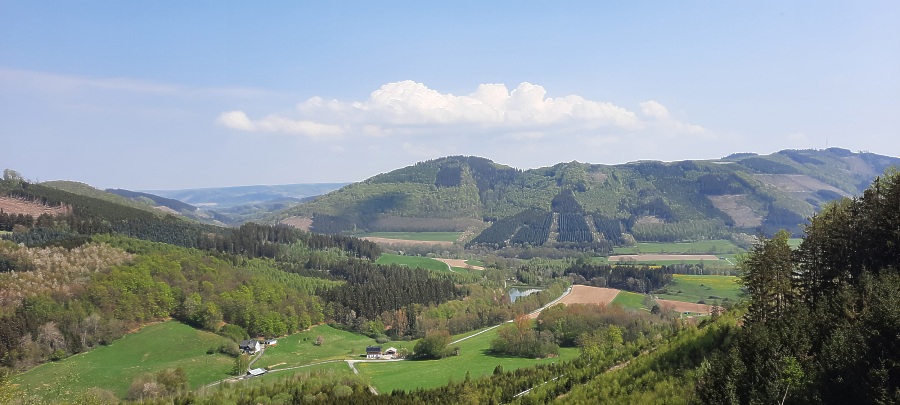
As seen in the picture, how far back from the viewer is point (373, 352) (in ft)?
354

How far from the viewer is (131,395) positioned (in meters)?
76.6

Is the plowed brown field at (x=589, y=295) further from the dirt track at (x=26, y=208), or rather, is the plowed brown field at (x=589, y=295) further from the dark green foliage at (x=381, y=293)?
the dirt track at (x=26, y=208)

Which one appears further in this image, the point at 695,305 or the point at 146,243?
the point at 146,243

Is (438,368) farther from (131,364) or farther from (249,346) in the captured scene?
(131,364)

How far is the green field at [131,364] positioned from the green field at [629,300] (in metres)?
100

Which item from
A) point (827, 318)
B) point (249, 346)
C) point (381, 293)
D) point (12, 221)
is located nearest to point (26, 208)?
point (12, 221)

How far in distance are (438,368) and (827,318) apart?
6944 cm

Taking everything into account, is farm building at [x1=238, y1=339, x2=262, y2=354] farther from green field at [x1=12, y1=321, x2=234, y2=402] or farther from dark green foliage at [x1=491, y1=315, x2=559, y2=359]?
dark green foliage at [x1=491, y1=315, x2=559, y2=359]

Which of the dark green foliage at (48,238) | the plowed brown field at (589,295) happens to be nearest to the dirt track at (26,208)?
the dark green foliage at (48,238)

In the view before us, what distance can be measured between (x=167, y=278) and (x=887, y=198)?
13459 cm

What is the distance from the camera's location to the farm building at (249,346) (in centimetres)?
10581

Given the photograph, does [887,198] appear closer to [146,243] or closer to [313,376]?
[313,376]

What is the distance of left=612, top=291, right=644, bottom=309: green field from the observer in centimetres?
14264

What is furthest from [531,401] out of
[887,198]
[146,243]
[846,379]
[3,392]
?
[146,243]
